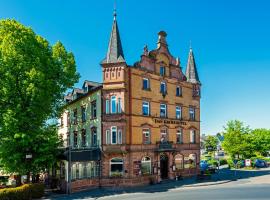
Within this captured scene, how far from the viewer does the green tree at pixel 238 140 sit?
2187 inches

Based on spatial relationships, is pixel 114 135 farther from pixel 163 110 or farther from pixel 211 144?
pixel 211 144

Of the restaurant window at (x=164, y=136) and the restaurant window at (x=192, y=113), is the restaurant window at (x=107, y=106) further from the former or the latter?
the restaurant window at (x=192, y=113)

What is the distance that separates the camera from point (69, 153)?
105 feet

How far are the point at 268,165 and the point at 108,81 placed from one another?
38763mm

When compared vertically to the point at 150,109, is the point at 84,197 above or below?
below

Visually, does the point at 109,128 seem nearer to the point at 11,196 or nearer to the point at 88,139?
the point at 88,139

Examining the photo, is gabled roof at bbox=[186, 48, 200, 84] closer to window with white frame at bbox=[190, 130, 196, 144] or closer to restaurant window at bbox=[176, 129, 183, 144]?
window with white frame at bbox=[190, 130, 196, 144]

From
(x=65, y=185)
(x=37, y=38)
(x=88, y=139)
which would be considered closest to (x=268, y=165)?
(x=88, y=139)

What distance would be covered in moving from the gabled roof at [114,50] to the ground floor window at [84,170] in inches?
454

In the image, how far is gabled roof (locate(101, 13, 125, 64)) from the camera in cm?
3509

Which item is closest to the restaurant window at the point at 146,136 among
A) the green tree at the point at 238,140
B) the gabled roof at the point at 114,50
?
the gabled roof at the point at 114,50

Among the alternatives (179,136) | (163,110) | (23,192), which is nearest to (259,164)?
(179,136)

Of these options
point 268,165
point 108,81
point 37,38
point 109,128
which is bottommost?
point 268,165

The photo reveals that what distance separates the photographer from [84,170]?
34.2 metres
